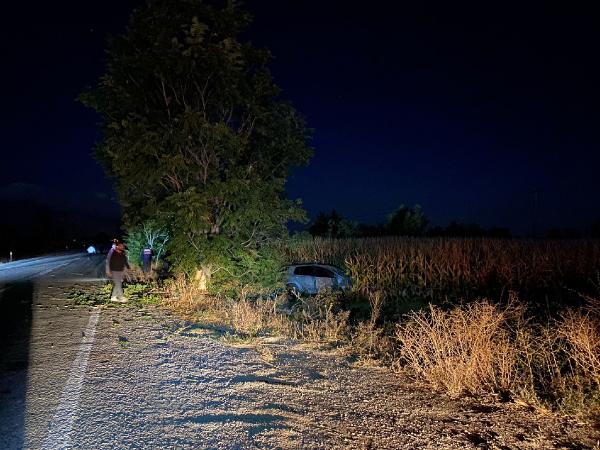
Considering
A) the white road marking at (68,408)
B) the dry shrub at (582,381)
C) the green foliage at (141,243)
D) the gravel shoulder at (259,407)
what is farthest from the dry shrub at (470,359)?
the green foliage at (141,243)

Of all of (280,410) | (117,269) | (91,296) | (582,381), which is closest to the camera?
(280,410)

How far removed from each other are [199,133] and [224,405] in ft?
29.9

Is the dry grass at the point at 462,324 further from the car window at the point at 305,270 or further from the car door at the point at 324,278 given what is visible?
the car window at the point at 305,270

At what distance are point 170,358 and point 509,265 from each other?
1452cm

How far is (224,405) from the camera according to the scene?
18.5 feet

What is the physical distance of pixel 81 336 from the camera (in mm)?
9227

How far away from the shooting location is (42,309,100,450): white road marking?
15.3 feet

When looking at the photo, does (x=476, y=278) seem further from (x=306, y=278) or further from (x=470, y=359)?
(x=470, y=359)

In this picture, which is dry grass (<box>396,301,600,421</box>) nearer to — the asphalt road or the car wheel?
the asphalt road

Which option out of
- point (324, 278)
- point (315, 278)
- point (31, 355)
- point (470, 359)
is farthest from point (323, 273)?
point (470, 359)

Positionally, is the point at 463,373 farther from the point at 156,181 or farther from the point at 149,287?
the point at 149,287

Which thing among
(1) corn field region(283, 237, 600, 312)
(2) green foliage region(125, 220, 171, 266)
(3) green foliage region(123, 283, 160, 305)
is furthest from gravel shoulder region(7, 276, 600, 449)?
(2) green foliage region(125, 220, 171, 266)

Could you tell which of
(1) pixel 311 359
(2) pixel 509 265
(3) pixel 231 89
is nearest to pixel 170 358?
(1) pixel 311 359

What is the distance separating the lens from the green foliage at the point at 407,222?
6650 centimetres
